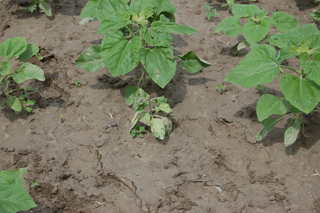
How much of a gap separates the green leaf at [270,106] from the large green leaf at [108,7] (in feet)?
6.98

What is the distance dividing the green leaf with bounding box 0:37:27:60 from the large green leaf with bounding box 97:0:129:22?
1.06 metres

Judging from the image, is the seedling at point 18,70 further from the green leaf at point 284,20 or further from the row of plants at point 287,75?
the green leaf at point 284,20

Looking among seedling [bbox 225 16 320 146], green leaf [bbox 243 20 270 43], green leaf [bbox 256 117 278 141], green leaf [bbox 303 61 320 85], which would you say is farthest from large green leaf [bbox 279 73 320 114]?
green leaf [bbox 243 20 270 43]

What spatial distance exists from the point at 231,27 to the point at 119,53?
203 centimetres

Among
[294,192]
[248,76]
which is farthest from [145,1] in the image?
[294,192]

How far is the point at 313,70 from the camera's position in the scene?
2992 millimetres

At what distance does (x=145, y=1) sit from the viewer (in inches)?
149

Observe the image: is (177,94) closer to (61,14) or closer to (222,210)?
(222,210)

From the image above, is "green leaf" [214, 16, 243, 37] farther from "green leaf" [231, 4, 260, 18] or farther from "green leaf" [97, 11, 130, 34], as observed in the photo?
"green leaf" [97, 11, 130, 34]

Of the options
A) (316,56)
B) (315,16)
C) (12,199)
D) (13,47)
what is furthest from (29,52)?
(315,16)

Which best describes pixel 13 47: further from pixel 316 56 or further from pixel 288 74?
pixel 316 56

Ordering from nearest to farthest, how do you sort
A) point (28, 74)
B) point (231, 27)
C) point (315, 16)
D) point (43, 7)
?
point (28, 74), point (231, 27), point (43, 7), point (315, 16)

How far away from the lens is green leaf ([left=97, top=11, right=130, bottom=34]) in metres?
3.43

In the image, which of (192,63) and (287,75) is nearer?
(287,75)
